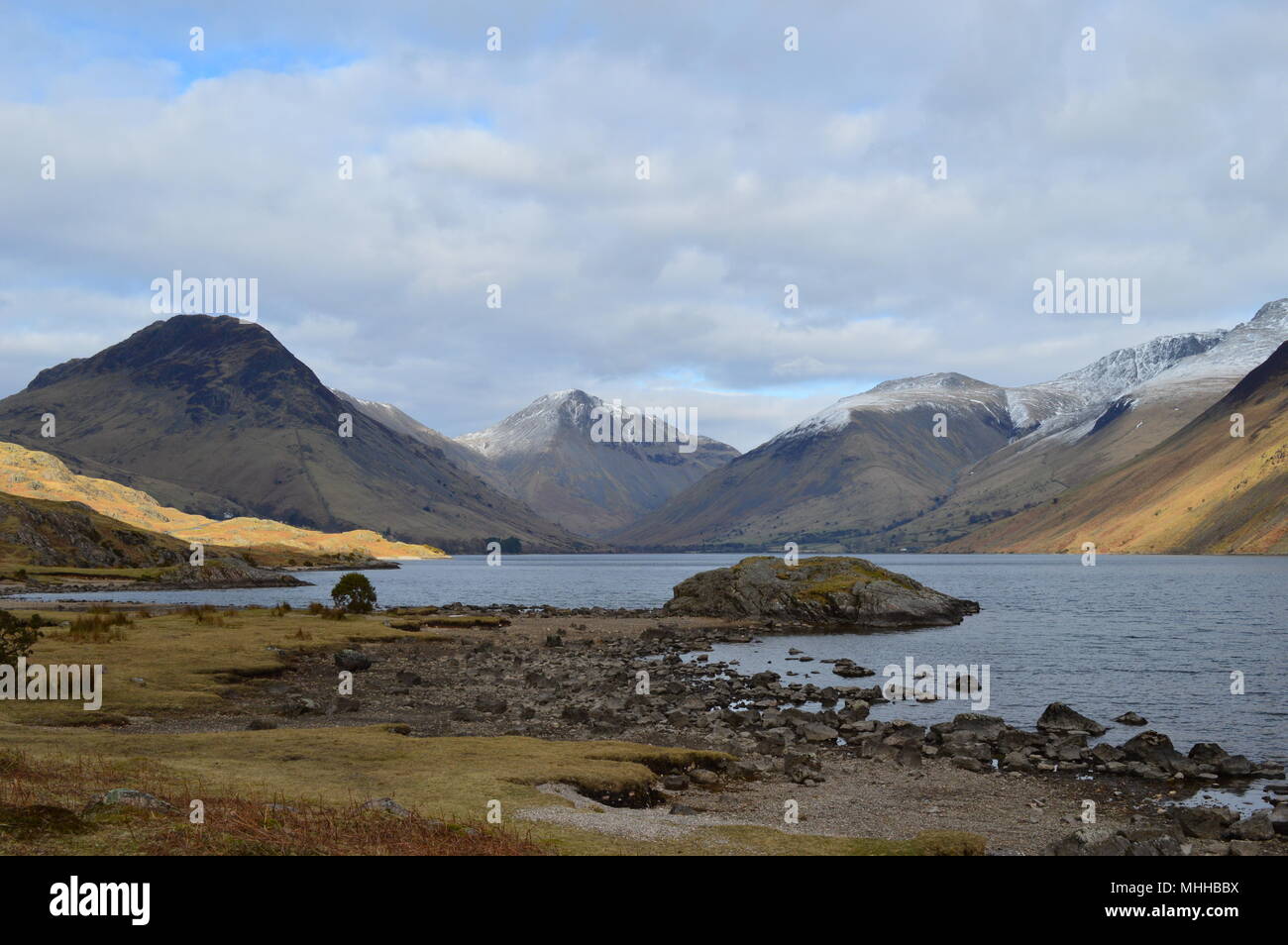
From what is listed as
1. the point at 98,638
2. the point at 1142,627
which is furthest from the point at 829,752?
the point at 1142,627

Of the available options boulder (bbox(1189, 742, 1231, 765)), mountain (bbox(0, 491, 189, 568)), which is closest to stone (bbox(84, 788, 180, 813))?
boulder (bbox(1189, 742, 1231, 765))

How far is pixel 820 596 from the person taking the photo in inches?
4439

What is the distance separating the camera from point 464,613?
120375mm

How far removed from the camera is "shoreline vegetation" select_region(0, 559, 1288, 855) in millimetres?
19453

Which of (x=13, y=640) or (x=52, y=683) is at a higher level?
(x=13, y=640)

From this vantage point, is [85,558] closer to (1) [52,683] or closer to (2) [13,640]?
(2) [13,640]
